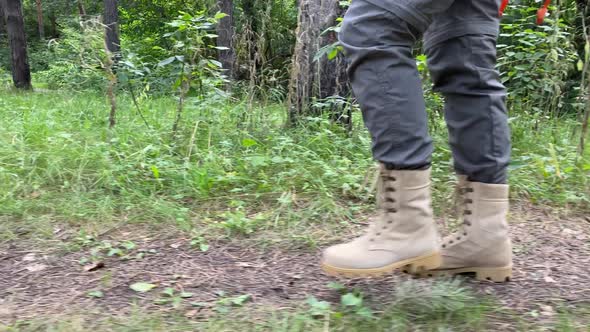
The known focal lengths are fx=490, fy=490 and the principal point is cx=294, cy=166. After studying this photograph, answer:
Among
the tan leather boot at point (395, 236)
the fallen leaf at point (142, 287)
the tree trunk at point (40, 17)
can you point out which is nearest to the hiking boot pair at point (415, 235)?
the tan leather boot at point (395, 236)

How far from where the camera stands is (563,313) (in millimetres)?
1431

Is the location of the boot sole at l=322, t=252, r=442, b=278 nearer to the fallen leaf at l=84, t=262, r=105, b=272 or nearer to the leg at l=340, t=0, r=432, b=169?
the leg at l=340, t=0, r=432, b=169

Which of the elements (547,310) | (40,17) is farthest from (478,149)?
(40,17)

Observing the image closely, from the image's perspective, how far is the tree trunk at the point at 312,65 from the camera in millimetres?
3232

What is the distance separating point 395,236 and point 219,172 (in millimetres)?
1304

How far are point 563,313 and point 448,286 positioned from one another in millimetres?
328

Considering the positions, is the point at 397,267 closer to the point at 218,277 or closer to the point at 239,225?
the point at 218,277

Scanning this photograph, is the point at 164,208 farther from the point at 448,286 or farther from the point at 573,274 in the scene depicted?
the point at 573,274

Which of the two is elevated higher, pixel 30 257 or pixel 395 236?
pixel 395 236

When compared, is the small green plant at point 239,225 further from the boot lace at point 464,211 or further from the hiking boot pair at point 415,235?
the boot lace at point 464,211

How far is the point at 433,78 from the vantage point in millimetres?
1651

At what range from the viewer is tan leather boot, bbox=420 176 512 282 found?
1515 millimetres

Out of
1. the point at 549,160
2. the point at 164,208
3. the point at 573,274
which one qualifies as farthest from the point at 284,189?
the point at 549,160

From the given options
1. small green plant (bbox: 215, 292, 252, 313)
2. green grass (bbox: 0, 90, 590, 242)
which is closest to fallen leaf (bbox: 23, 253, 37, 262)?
green grass (bbox: 0, 90, 590, 242)
